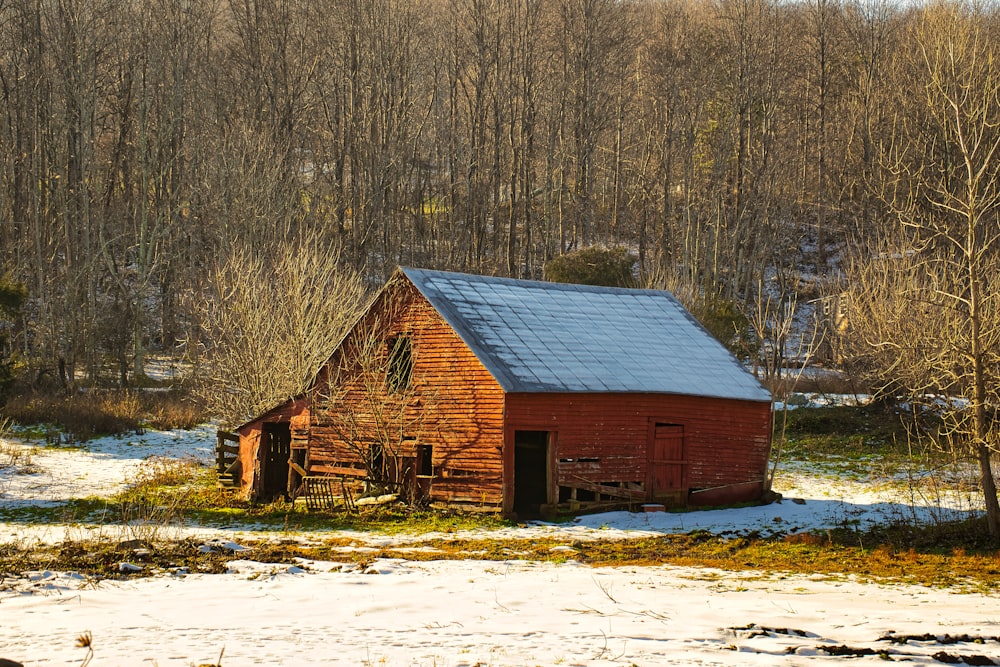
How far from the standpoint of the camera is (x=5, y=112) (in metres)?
54.7

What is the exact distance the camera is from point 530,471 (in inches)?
1144

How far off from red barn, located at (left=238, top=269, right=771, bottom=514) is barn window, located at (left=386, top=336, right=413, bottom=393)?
0.05m

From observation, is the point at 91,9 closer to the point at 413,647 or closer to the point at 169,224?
the point at 169,224

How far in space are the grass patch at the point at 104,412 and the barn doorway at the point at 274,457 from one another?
10.4 meters

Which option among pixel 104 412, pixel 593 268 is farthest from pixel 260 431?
pixel 593 268

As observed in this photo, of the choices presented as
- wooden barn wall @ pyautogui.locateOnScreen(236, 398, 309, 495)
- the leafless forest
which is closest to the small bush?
the leafless forest

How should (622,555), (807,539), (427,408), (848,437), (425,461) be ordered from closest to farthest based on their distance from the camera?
1. (622,555)
2. (807,539)
3. (427,408)
4. (425,461)
5. (848,437)

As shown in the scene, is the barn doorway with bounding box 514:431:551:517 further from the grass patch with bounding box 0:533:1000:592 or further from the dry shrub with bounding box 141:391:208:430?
the dry shrub with bounding box 141:391:208:430

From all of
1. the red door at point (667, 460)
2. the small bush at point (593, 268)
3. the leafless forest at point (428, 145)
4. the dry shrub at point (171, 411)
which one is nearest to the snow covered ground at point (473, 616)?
the red door at point (667, 460)

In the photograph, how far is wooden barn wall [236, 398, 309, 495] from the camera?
27844 millimetres

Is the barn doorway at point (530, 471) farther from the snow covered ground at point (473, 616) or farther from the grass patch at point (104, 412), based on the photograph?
the grass patch at point (104, 412)

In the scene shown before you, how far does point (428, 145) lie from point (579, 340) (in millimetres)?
46451

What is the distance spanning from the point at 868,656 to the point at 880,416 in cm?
2939

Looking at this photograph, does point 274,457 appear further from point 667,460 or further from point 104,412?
point 104,412
